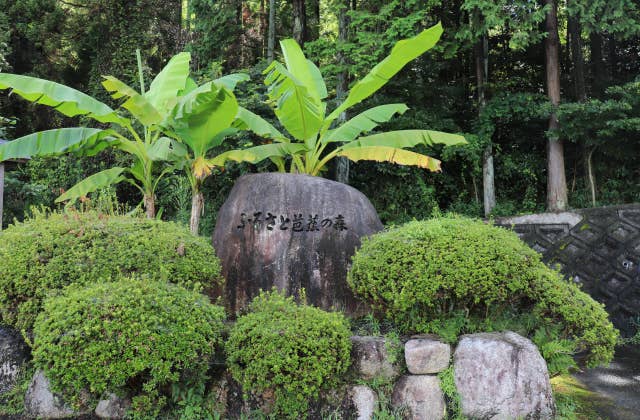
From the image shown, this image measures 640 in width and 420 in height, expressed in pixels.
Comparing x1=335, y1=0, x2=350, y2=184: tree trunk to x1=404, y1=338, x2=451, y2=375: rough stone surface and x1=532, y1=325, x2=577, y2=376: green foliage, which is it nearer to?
x1=532, y1=325, x2=577, y2=376: green foliage

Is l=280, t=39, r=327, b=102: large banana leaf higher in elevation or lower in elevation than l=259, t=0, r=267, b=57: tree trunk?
lower

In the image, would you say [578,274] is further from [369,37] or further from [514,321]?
[369,37]

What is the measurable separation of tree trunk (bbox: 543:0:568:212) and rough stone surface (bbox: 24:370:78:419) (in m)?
9.42

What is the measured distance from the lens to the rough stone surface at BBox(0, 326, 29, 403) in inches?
147

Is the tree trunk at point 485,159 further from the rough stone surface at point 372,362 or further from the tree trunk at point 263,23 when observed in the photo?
the rough stone surface at point 372,362

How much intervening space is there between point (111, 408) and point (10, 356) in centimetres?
101

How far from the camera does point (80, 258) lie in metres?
3.63

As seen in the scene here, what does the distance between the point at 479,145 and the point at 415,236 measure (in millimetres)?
7257

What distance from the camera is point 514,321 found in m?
3.91

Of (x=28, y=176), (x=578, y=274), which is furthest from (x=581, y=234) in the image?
(x=28, y=176)

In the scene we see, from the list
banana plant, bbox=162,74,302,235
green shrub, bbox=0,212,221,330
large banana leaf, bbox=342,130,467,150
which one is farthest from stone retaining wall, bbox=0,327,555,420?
large banana leaf, bbox=342,130,467,150

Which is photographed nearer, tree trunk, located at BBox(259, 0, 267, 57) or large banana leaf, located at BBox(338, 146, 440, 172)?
large banana leaf, located at BBox(338, 146, 440, 172)

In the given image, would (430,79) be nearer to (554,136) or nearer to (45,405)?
(554,136)

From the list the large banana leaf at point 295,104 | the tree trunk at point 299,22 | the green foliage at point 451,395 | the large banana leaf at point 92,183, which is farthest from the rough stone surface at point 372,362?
the tree trunk at point 299,22
